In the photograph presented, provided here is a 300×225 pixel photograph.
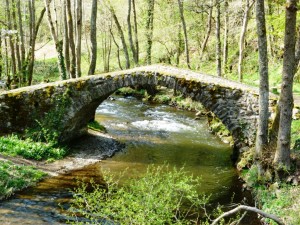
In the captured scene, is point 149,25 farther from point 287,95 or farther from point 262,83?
point 287,95

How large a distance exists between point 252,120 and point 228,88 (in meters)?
1.36

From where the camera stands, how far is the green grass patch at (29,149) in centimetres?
1250

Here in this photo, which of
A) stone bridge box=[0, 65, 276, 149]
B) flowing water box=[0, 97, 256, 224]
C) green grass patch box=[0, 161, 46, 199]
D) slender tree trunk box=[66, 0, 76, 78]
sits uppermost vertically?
slender tree trunk box=[66, 0, 76, 78]

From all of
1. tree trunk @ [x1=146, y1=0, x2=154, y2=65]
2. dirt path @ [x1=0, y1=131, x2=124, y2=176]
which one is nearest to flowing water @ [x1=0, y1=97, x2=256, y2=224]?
dirt path @ [x1=0, y1=131, x2=124, y2=176]

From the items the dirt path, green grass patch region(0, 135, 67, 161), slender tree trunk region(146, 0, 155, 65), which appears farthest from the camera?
slender tree trunk region(146, 0, 155, 65)

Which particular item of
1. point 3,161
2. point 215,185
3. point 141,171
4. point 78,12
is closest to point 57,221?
point 3,161

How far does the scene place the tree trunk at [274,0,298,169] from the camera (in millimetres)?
8781

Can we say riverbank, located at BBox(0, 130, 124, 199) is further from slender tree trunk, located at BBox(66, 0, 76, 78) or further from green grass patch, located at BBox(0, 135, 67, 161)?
slender tree trunk, located at BBox(66, 0, 76, 78)

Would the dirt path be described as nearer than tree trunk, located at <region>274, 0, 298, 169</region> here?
No

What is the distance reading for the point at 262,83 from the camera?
9859 millimetres

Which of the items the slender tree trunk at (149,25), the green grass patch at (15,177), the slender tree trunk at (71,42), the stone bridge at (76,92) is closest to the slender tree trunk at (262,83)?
the stone bridge at (76,92)

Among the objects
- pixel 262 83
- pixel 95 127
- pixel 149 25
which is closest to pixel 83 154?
pixel 95 127

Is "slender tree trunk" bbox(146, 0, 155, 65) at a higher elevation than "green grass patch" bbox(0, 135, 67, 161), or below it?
higher

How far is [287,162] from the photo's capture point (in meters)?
9.39
